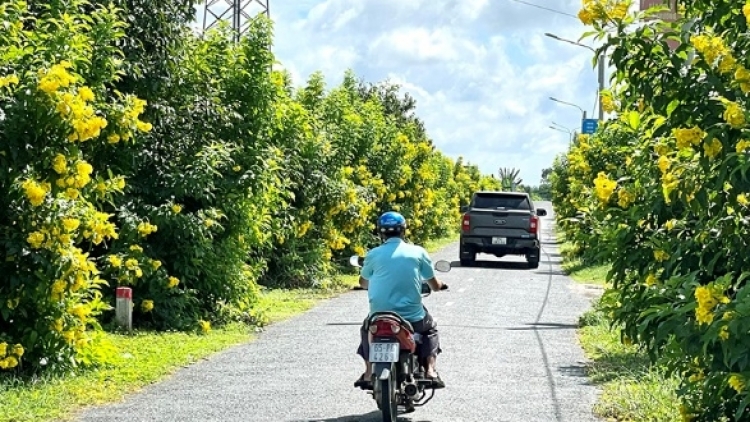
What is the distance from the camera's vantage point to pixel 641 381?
10258 millimetres

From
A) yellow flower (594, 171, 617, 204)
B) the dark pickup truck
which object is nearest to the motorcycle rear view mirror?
yellow flower (594, 171, 617, 204)

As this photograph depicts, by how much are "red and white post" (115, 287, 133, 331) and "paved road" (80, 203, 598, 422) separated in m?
1.50

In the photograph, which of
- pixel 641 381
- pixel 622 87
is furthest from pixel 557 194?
pixel 622 87

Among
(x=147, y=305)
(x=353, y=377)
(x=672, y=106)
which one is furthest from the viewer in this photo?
(x=147, y=305)

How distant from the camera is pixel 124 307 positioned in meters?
13.1

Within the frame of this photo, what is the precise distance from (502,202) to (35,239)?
914 inches

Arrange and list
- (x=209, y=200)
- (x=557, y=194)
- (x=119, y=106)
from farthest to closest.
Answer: (x=557, y=194), (x=209, y=200), (x=119, y=106)

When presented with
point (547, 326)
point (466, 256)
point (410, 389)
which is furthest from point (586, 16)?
point (466, 256)

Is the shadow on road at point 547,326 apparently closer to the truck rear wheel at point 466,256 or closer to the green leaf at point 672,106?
the green leaf at point 672,106

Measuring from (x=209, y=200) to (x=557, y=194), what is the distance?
1375 inches

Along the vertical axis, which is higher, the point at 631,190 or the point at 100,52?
the point at 100,52

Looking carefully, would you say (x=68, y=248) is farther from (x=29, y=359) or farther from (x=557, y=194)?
(x=557, y=194)

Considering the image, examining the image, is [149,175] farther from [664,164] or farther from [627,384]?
[664,164]

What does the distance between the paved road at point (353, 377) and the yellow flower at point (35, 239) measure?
1624 mm
